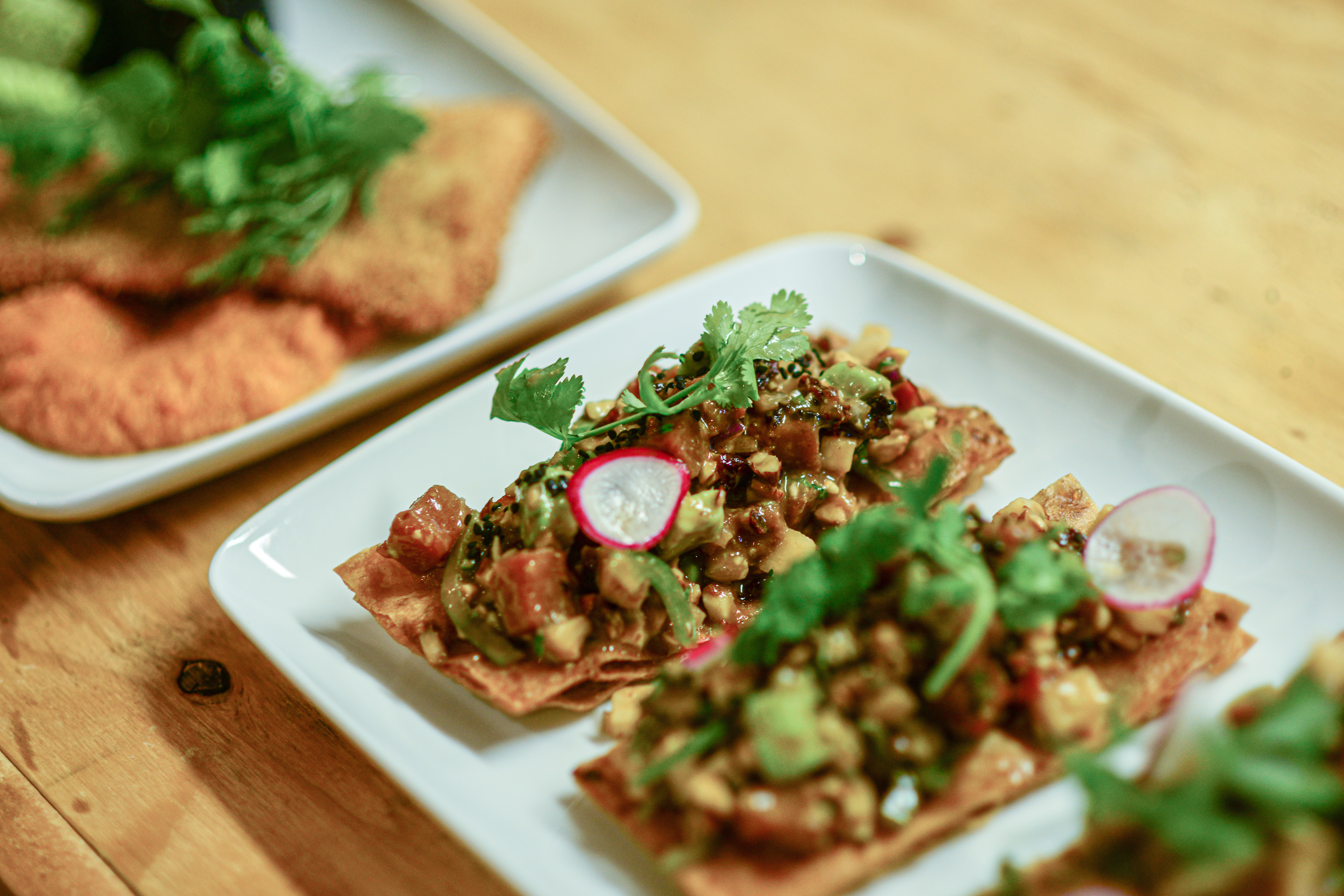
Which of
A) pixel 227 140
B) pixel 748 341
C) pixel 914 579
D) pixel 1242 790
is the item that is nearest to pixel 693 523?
pixel 748 341

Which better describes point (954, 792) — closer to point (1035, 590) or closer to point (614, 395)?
point (1035, 590)

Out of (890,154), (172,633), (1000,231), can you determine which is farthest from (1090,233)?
(172,633)

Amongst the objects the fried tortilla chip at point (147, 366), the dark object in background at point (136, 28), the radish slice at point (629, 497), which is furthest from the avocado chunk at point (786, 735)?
the dark object in background at point (136, 28)

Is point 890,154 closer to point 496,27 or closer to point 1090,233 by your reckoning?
point 1090,233

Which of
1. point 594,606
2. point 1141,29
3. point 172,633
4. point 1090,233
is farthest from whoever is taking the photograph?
point 1141,29

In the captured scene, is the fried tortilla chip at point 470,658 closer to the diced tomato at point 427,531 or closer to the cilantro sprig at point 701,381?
the diced tomato at point 427,531

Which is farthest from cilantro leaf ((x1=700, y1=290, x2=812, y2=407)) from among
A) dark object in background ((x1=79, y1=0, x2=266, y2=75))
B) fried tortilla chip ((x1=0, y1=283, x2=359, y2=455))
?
dark object in background ((x1=79, y1=0, x2=266, y2=75))
